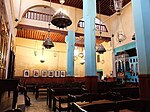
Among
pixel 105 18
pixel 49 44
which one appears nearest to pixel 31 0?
pixel 49 44

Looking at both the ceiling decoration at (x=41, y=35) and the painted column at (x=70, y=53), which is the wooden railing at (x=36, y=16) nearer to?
the ceiling decoration at (x=41, y=35)

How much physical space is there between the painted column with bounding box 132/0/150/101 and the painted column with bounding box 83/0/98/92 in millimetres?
2605

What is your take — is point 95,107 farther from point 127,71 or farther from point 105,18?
point 105,18

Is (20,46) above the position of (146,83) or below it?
above

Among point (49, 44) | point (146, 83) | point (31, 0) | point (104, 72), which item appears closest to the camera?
point (146, 83)

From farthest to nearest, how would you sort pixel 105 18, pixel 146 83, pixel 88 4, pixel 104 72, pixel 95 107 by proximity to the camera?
pixel 104 72
pixel 105 18
pixel 88 4
pixel 146 83
pixel 95 107

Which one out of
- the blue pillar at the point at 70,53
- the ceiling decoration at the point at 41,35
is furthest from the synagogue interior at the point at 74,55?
the ceiling decoration at the point at 41,35

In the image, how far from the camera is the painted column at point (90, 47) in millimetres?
5944

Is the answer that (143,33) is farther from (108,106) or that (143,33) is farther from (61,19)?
(61,19)

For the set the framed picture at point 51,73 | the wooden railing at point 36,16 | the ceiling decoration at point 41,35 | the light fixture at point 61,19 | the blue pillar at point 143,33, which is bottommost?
the framed picture at point 51,73

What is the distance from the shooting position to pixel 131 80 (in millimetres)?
11250

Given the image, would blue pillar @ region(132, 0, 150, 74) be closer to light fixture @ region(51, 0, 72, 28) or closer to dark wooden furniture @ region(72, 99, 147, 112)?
dark wooden furniture @ region(72, 99, 147, 112)

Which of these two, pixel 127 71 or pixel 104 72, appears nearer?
pixel 127 71

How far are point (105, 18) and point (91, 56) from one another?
8.49 m
